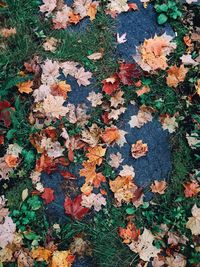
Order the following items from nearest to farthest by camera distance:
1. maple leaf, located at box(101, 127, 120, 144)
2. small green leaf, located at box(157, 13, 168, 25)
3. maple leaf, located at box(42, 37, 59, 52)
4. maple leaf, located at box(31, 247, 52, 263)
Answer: maple leaf, located at box(31, 247, 52, 263) → maple leaf, located at box(101, 127, 120, 144) → maple leaf, located at box(42, 37, 59, 52) → small green leaf, located at box(157, 13, 168, 25)

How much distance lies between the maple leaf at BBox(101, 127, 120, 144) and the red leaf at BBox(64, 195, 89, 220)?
58 cm

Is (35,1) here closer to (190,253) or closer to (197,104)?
(197,104)

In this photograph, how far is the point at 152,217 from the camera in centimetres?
334

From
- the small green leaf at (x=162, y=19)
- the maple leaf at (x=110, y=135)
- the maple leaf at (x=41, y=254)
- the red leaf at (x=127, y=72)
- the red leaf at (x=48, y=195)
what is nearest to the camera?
the maple leaf at (x=41, y=254)

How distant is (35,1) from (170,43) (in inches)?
57.4

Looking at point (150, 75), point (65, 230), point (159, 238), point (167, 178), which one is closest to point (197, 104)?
point (150, 75)

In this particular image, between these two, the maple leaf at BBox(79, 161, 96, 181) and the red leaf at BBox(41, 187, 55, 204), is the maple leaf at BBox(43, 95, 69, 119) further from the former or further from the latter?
the red leaf at BBox(41, 187, 55, 204)

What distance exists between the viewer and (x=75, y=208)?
3.33 m

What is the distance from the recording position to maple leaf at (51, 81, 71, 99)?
Result: 3.67 metres

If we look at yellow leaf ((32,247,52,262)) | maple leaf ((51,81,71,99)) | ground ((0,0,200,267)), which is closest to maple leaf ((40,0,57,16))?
ground ((0,0,200,267))

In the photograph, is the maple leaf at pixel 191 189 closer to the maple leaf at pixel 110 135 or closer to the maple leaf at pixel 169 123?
the maple leaf at pixel 169 123

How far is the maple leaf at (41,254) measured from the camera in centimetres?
312

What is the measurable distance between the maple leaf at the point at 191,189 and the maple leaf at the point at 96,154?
2.55ft

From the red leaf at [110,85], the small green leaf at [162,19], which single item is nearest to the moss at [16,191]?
the red leaf at [110,85]
